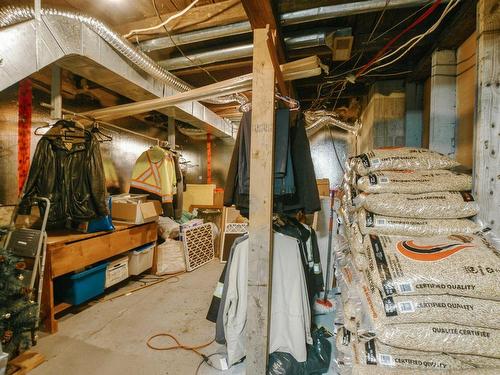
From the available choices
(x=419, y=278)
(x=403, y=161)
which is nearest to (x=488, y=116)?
(x=403, y=161)

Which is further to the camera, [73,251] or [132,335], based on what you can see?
[73,251]

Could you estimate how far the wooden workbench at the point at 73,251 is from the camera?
1952 mm

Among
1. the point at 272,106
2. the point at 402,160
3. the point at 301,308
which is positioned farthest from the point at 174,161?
the point at 402,160

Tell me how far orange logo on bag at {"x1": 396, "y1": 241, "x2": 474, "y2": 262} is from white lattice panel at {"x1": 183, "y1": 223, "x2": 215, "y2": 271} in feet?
9.17

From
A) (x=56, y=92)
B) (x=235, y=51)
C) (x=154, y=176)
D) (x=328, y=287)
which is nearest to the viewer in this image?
(x=235, y=51)

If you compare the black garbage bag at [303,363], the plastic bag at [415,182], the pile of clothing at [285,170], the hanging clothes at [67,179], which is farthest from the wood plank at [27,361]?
the plastic bag at [415,182]

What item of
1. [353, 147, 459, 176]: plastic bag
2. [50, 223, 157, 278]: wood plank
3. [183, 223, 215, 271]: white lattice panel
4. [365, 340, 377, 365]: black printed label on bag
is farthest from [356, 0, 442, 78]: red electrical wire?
[50, 223, 157, 278]: wood plank

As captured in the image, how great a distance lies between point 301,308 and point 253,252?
0.56 metres

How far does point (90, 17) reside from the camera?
5.71 feet

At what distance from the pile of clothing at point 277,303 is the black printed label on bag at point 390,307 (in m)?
0.67

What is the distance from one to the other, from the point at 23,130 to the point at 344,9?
3155 mm

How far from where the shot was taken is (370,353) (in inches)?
40.7

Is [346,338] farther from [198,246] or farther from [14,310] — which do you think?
[198,246]

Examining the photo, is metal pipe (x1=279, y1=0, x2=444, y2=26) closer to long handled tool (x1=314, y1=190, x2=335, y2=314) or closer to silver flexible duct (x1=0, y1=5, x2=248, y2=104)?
silver flexible duct (x1=0, y1=5, x2=248, y2=104)
